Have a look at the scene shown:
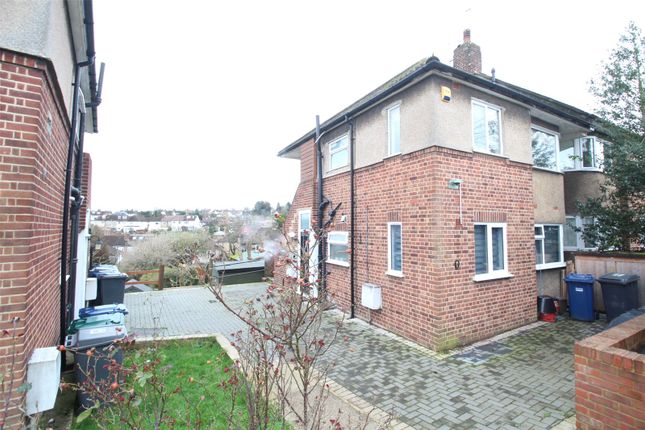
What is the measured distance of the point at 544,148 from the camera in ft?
30.7

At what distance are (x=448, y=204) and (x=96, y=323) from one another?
21.4 ft

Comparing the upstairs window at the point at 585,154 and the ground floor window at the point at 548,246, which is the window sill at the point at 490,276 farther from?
the upstairs window at the point at 585,154

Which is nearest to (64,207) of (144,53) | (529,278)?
(144,53)

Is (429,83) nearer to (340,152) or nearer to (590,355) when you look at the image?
(340,152)

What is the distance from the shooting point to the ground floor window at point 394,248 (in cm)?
765

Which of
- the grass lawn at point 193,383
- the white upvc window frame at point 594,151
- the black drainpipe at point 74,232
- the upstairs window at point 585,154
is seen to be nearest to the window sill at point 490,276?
the grass lawn at point 193,383

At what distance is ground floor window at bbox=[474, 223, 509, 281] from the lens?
7.19 metres

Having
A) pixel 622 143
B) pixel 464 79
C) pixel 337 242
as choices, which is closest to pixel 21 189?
pixel 464 79

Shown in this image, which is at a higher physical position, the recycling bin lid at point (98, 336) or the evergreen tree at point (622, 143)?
the evergreen tree at point (622, 143)

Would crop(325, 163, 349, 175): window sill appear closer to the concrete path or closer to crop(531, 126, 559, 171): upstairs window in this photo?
the concrete path

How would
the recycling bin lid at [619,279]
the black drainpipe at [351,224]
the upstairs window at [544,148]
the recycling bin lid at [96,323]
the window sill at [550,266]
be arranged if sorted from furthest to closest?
the upstairs window at [544,148] < the black drainpipe at [351,224] < the window sill at [550,266] < the recycling bin lid at [619,279] < the recycling bin lid at [96,323]

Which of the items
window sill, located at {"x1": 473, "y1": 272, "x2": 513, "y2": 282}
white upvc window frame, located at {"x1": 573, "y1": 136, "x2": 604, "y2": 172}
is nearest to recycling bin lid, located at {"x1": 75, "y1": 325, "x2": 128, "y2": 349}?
window sill, located at {"x1": 473, "y1": 272, "x2": 513, "y2": 282}

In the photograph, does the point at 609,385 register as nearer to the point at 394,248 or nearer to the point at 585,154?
the point at 394,248

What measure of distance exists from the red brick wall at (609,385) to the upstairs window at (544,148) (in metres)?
6.74
